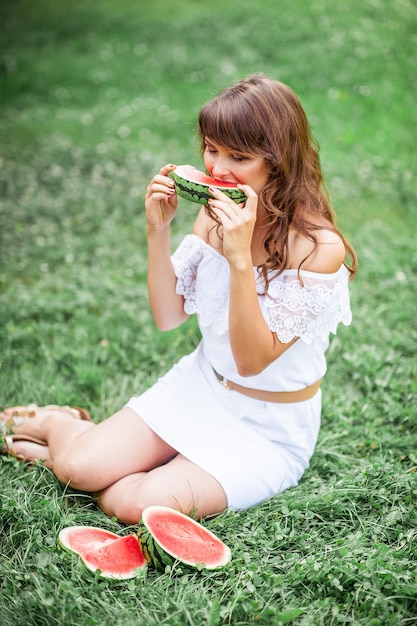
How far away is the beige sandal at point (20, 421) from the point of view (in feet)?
10.6

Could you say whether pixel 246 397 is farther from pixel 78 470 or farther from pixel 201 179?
pixel 201 179

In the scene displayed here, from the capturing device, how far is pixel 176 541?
8.43 ft

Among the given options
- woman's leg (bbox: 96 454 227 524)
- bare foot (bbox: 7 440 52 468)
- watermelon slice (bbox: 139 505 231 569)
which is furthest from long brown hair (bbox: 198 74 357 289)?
bare foot (bbox: 7 440 52 468)

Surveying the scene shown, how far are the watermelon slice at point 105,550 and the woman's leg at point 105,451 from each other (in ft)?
0.86

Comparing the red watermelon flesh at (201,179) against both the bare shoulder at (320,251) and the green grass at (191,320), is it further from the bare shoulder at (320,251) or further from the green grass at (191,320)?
the green grass at (191,320)

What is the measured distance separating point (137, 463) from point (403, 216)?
13.1 feet

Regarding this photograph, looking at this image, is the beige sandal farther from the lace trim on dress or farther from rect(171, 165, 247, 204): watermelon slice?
rect(171, 165, 247, 204): watermelon slice

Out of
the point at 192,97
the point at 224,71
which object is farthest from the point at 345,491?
the point at 224,71

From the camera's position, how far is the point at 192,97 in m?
8.38

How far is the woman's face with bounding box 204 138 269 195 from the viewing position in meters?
2.61

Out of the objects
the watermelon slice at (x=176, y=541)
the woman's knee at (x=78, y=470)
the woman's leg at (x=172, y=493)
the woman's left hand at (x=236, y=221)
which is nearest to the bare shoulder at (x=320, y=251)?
the woman's left hand at (x=236, y=221)

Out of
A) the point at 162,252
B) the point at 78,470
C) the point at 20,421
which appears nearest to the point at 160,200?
the point at 162,252

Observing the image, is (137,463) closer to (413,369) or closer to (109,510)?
(109,510)

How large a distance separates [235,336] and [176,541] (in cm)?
89
